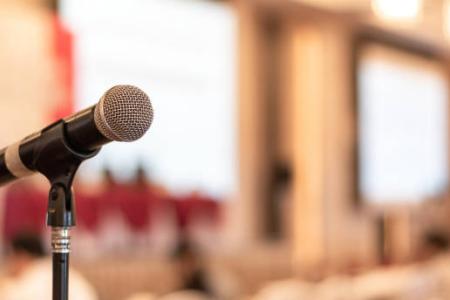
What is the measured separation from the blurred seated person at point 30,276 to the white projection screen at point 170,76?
1.79m

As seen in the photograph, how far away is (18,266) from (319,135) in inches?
201

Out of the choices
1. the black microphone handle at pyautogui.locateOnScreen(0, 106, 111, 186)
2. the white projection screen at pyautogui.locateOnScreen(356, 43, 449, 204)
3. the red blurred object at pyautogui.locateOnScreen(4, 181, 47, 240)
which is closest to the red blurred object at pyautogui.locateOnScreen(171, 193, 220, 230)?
the red blurred object at pyautogui.locateOnScreen(4, 181, 47, 240)

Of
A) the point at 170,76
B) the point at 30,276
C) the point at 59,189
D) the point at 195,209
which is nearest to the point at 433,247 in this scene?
the point at 195,209

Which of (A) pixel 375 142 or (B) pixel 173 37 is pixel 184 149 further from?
(A) pixel 375 142

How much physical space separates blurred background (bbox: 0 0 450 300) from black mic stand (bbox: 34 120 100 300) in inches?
84.3

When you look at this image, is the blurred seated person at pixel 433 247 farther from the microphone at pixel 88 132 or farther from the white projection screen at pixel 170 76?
the microphone at pixel 88 132

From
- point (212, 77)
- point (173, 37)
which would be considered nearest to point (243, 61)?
point (212, 77)

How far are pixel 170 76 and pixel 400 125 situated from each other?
419cm

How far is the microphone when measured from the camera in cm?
113

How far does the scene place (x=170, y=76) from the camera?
250 inches

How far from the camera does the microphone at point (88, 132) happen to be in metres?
1.13

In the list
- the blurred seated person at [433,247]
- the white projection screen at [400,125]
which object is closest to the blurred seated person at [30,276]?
the blurred seated person at [433,247]

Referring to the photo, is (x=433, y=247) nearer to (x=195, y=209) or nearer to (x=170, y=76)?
(x=195, y=209)

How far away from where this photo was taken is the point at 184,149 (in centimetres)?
643
